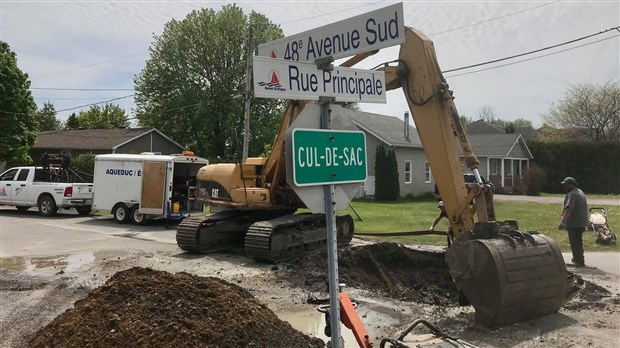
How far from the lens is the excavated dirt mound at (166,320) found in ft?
14.4

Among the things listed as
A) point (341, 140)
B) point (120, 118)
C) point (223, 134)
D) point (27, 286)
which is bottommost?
point (27, 286)

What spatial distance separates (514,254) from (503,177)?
1394 inches

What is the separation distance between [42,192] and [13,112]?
523 inches

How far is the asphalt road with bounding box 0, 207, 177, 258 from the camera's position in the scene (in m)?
12.8

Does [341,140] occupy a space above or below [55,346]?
above

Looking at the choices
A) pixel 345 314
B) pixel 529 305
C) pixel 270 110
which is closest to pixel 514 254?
pixel 529 305

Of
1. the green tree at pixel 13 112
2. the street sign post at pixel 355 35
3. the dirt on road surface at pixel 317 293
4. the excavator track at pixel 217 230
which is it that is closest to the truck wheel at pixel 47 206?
the dirt on road surface at pixel 317 293

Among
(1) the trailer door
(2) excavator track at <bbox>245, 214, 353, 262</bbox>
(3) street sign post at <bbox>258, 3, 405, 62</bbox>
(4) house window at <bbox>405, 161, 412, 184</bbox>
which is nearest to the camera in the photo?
(3) street sign post at <bbox>258, 3, 405, 62</bbox>

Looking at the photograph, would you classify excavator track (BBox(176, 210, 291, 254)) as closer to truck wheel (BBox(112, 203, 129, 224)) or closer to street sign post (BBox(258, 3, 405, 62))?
truck wheel (BBox(112, 203, 129, 224))

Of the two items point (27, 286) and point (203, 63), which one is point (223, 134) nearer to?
point (203, 63)

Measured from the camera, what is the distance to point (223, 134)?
4322 centimetres

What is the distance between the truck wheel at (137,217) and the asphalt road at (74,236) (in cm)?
30

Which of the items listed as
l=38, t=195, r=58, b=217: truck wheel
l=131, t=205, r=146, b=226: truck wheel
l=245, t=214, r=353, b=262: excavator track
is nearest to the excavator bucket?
l=245, t=214, r=353, b=262: excavator track

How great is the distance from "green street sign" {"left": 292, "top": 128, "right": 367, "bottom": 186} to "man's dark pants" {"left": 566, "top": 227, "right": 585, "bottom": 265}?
862cm
